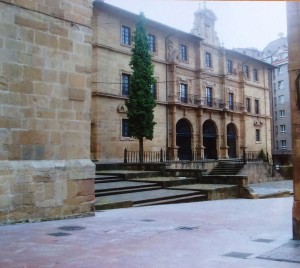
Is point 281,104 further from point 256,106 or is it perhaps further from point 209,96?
point 209,96

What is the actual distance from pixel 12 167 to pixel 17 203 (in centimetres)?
73

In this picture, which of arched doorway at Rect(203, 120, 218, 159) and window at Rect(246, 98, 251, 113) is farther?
window at Rect(246, 98, 251, 113)

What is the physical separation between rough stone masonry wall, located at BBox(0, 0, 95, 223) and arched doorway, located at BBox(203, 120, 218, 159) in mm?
24777

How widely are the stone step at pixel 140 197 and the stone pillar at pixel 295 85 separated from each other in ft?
17.7

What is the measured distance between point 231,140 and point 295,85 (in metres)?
29.8

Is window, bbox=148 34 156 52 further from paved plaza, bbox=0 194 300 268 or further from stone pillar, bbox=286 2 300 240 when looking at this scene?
stone pillar, bbox=286 2 300 240

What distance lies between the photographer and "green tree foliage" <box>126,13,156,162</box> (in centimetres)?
2330

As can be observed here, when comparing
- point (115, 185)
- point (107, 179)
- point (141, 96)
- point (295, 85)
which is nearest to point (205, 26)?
point (141, 96)

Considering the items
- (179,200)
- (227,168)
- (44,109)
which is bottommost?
(179,200)

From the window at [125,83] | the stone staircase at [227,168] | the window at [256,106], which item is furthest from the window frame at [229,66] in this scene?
the window at [125,83]

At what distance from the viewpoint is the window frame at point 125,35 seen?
86.1 feet

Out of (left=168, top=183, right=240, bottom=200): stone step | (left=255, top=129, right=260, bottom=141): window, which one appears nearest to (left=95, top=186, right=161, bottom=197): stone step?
(left=168, top=183, right=240, bottom=200): stone step

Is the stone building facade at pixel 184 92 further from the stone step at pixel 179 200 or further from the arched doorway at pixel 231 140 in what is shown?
the stone step at pixel 179 200

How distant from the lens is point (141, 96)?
23.4 meters
